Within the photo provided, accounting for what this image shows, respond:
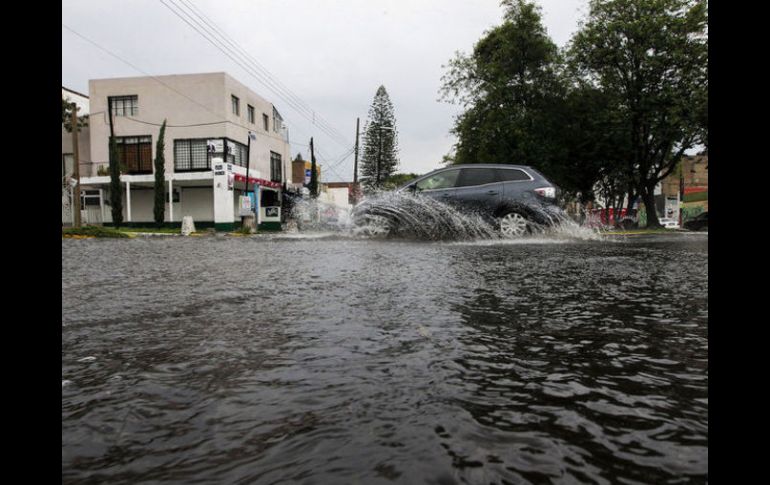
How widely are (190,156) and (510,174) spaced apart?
28947 millimetres

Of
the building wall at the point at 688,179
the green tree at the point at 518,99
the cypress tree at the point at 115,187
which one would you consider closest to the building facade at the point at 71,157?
the cypress tree at the point at 115,187

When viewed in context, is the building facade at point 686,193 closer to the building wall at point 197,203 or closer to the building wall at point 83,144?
the building wall at point 197,203

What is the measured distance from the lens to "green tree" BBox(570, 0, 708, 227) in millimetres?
25422

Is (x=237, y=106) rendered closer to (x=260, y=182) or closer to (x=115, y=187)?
(x=260, y=182)

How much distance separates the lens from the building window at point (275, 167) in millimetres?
41375

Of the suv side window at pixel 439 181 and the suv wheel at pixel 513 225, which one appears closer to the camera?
the suv wheel at pixel 513 225

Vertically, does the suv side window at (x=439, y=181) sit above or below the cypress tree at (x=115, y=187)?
below

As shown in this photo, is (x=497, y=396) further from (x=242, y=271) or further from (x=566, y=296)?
(x=242, y=271)

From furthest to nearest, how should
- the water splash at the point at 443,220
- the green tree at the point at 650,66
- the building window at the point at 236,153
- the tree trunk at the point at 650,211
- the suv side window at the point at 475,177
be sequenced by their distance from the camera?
the building window at the point at 236,153 < the tree trunk at the point at 650,211 < the green tree at the point at 650,66 < the suv side window at the point at 475,177 < the water splash at the point at 443,220

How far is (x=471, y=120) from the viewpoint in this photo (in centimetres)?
2966

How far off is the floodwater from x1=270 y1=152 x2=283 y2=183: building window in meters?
39.6

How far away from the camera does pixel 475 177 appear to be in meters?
10.8
